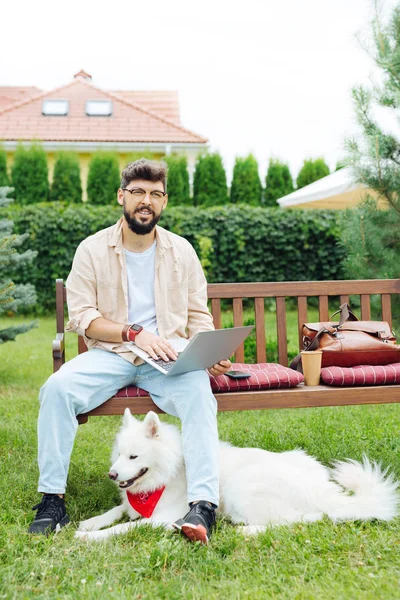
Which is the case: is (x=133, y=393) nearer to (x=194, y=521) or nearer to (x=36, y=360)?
(x=194, y=521)

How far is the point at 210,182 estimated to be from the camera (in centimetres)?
1200

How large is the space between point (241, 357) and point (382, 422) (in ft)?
4.39

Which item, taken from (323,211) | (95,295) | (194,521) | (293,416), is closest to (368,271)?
(293,416)

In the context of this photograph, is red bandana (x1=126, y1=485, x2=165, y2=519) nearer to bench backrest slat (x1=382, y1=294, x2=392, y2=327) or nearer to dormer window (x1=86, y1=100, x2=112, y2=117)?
bench backrest slat (x1=382, y1=294, x2=392, y2=327)

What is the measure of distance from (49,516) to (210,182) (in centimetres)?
963

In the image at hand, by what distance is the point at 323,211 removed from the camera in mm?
10867

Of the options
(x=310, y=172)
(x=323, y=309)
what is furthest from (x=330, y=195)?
(x=310, y=172)

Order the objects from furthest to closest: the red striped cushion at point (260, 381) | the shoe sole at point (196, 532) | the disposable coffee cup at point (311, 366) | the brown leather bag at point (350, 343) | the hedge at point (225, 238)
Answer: the hedge at point (225, 238) → the brown leather bag at point (350, 343) → the disposable coffee cup at point (311, 366) → the red striped cushion at point (260, 381) → the shoe sole at point (196, 532)

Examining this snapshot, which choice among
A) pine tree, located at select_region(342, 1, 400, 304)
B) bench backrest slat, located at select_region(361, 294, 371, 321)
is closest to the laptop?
bench backrest slat, located at select_region(361, 294, 371, 321)

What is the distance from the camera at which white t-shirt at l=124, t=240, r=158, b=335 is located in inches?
139

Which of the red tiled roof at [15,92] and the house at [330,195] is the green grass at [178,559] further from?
the red tiled roof at [15,92]

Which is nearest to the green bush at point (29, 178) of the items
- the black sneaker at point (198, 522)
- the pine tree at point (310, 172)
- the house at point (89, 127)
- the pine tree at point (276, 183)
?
the house at point (89, 127)

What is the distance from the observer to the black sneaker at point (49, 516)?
287 cm

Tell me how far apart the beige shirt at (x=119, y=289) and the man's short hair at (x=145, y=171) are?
0.92 feet
